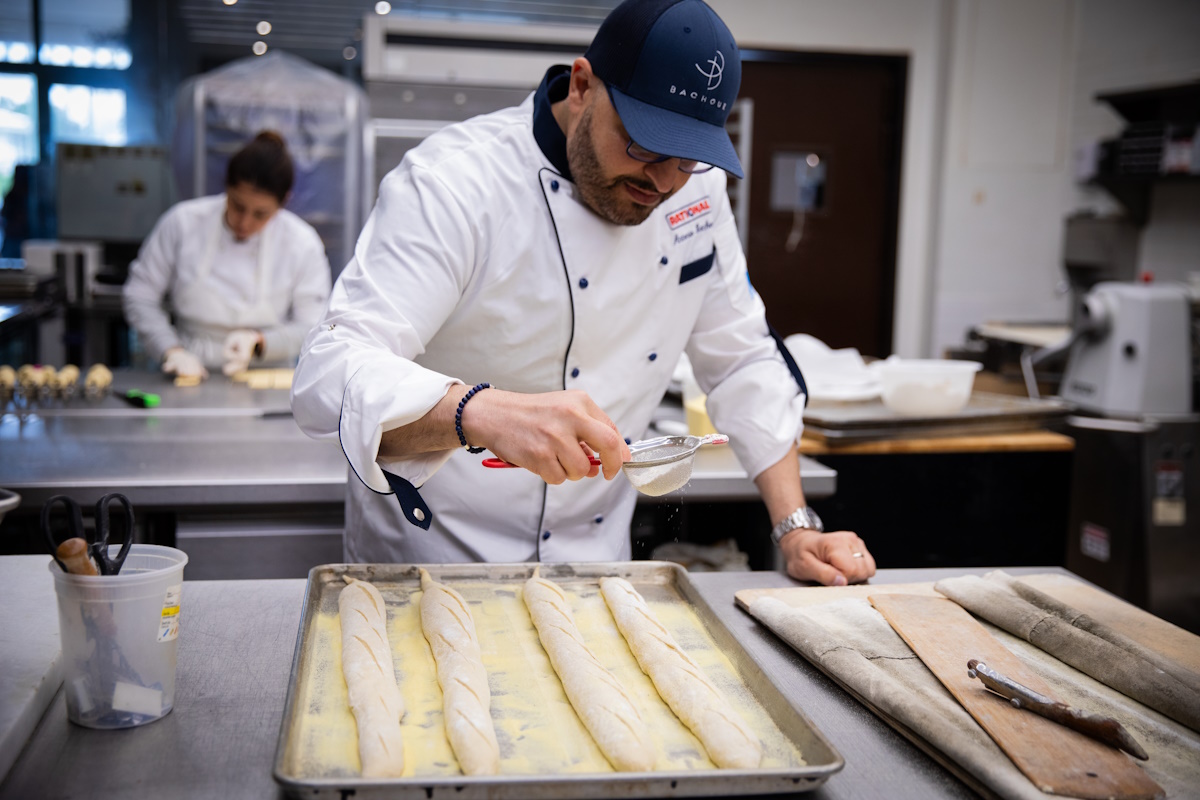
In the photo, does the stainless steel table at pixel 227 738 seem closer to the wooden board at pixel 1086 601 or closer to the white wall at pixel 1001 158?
the wooden board at pixel 1086 601

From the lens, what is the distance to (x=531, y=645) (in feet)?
3.67

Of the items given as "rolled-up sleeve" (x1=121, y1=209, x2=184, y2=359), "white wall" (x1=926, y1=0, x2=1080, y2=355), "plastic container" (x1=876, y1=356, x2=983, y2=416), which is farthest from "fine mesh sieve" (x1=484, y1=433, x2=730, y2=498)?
"white wall" (x1=926, y1=0, x2=1080, y2=355)

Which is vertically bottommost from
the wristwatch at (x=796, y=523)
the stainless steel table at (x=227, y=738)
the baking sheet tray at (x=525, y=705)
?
the stainless steel table at (x=227, y=738)

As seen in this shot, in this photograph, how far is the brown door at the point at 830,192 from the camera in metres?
5.46

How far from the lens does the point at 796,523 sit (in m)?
1.57

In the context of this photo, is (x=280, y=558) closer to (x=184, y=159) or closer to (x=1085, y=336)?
(x=1085, y=336)

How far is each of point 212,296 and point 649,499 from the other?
2115mm

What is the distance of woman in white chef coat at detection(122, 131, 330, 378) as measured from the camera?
Answer: 337 centimetres

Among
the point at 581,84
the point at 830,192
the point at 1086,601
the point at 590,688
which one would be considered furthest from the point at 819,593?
the point at 830,192

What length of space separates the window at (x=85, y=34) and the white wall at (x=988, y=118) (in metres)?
3.47

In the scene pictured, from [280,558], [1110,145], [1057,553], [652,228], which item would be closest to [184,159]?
[280,558]

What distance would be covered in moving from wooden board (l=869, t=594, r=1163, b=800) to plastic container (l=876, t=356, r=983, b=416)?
58.4 inches

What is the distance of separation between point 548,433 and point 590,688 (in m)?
0.27

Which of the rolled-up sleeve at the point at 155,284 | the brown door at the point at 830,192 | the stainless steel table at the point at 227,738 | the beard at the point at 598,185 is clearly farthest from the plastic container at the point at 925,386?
the brown door at the point at 830,192
